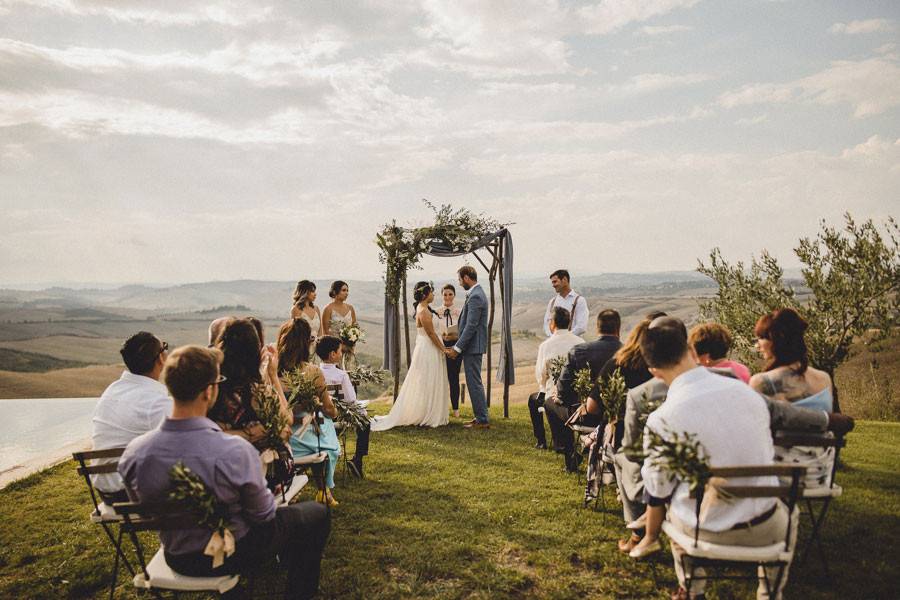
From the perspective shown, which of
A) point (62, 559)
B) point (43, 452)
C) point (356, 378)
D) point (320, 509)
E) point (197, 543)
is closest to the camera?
point (197, 543)

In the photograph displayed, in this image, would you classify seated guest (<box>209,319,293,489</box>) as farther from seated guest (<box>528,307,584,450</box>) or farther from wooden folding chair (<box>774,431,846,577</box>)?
seated guest (<box>528,307,584,450</box>)

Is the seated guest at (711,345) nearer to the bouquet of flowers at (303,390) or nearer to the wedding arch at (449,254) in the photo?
the bouquet of flowers at (303,390)

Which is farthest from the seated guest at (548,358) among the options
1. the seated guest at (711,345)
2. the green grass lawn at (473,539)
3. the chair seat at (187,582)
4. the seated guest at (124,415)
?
the chair seat at (187,582)

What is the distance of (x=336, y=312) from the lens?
10.1 m

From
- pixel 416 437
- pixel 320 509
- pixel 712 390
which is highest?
pixel 712 390

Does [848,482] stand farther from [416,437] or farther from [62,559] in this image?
[62,559]

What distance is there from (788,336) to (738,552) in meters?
1.80

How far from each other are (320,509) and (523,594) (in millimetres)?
1691

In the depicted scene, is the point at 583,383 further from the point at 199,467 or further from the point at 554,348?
the point at 199,467

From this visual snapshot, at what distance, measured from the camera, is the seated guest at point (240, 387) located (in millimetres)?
4117

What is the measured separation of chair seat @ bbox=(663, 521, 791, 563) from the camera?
3008 millimetres

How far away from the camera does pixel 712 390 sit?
120 inches

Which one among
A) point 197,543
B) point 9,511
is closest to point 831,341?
point 197,543

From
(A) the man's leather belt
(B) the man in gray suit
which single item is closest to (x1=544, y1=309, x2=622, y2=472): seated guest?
(B) the man in gray suit
